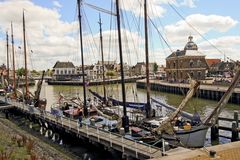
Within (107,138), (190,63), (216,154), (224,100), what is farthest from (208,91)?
(216,154)

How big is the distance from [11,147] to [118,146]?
A: 8076mm

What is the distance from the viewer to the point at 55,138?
32938 millimetres

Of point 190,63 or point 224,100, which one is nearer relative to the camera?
point 224,100

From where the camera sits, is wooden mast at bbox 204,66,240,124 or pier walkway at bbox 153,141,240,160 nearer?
pier walkway at bbox 153,141,240,160

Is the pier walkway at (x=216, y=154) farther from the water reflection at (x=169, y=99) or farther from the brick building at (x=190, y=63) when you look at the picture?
the brick building at (x=190, y=63)

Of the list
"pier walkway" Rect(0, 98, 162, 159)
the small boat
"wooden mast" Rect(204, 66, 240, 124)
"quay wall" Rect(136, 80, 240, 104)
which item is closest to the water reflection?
"quay wall" Rect(136, 80, 240, 104)

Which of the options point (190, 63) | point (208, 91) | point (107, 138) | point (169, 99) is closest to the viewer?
point (107, 138)

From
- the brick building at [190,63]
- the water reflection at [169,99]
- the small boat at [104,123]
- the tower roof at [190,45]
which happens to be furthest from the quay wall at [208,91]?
the tower roof at [190,45]

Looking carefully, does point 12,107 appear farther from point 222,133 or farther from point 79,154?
point 222,133

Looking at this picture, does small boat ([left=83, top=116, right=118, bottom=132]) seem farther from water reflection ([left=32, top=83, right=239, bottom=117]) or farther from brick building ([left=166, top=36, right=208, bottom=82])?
brick building ([left=166, top=36, right=208, bottom=82])

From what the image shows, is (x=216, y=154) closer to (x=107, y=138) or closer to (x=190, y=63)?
(x=107, y=138)

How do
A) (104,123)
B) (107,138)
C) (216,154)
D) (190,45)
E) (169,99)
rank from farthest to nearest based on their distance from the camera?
(190,45), (169,99), (104,123), (107,138), (216,154)

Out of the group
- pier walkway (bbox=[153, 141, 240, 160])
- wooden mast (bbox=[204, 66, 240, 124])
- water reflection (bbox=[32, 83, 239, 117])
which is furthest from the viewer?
water reflection (bbox=[32, 83, 239, 117])

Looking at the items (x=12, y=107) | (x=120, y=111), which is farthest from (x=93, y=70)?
(x=120, y=111)
